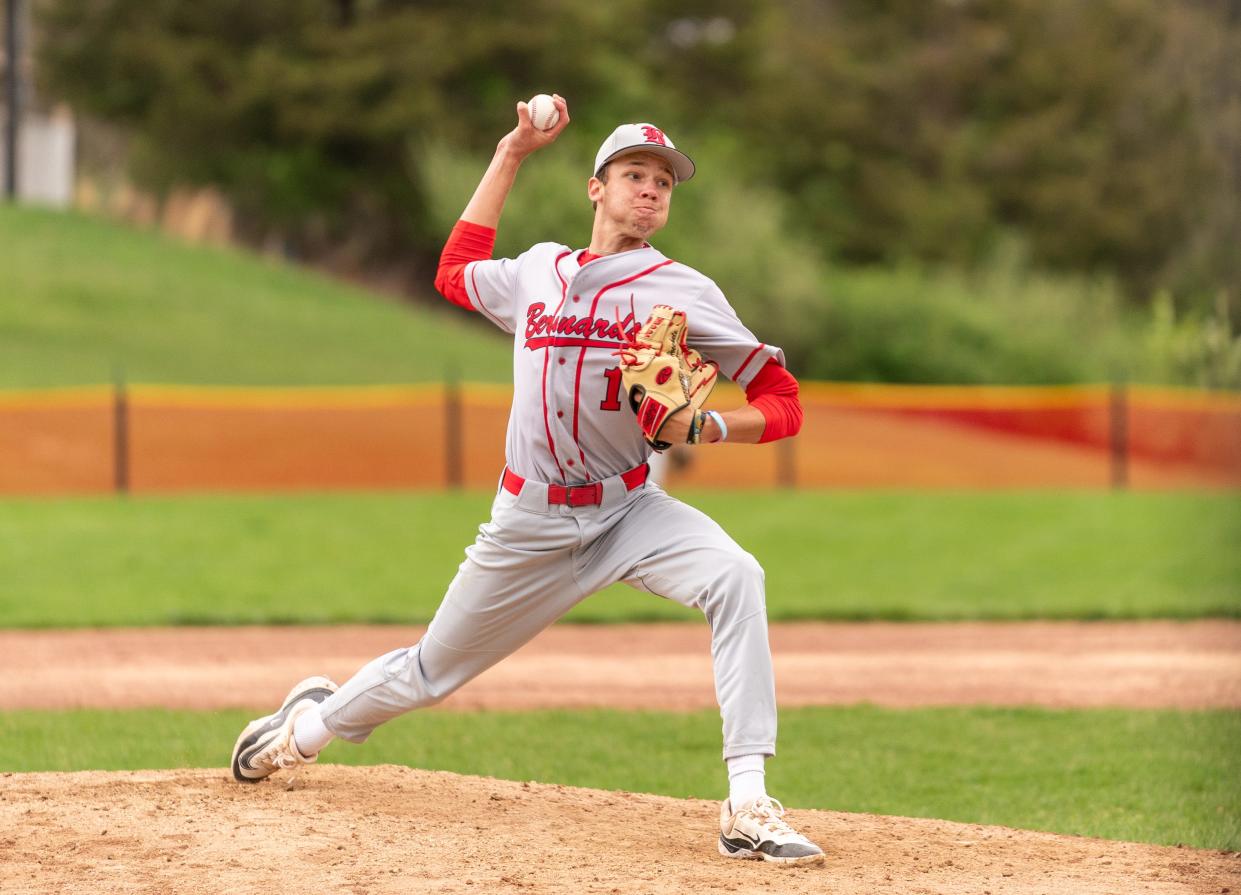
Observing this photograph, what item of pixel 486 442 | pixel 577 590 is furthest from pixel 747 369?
pixel 486 442

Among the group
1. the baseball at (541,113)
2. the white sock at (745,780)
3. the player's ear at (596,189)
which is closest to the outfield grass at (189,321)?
the baseball at (541,113)

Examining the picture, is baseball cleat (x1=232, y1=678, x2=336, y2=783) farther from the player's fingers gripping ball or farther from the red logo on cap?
the red logo on cap

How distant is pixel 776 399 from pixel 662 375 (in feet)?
1.47

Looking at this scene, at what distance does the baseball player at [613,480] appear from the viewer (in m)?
4.68

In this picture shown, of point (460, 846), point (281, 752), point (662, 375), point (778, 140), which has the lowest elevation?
point (460, 846)

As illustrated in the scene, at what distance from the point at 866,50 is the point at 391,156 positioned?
17.4m

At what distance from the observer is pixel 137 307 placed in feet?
97.3

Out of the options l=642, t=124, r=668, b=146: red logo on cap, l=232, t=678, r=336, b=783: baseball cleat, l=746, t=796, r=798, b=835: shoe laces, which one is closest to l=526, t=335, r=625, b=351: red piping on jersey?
l=642, t=124, r=668, b=146: red logo on cap

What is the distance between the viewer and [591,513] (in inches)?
194

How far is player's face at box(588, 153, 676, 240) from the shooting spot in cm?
489

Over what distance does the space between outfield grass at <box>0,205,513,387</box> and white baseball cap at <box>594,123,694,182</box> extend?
1926 cm

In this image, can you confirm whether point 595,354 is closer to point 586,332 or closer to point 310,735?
point 586,332

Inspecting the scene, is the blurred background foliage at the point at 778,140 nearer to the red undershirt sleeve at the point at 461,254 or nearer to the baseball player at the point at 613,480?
the red undershirt sleeve at the point at 461,254

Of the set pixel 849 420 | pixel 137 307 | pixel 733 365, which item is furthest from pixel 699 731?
pixel 137 307
